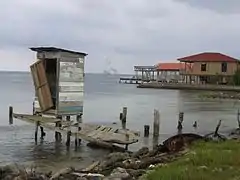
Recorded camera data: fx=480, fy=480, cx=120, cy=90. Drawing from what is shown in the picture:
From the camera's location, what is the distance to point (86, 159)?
2081 cm

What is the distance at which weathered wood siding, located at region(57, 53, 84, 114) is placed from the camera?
24969 millimetres

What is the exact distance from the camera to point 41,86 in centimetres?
2600

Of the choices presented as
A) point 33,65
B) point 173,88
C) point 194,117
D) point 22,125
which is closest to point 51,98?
point 33,65

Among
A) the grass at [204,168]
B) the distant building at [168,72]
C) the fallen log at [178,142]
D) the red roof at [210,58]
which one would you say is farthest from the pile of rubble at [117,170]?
the distant building at [168,72]

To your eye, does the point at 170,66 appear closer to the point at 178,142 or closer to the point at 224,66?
the point at 224,66

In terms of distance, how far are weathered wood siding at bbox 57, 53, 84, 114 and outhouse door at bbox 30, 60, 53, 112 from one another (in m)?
1.04

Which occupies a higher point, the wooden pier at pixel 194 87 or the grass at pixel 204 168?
the wooden pier at pixel 194 87

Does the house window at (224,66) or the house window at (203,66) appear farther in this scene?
the house window at (203,66)

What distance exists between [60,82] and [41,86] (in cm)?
161

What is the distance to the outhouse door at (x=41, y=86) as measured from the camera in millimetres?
25844

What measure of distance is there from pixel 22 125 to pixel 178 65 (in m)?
85.6

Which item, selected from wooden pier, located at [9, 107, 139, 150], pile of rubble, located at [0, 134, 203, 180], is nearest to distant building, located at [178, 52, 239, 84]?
wooden pier, located at [9, 107, 139, 150]

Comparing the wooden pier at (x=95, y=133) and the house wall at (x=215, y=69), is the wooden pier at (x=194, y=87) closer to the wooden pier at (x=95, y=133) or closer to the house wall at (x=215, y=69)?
the house wall at (x=215, y=69)

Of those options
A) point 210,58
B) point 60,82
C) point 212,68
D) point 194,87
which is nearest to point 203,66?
point 212,68
